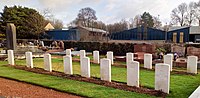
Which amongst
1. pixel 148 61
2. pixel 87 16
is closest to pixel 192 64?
pixel 148 61

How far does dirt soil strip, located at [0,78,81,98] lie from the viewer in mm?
6738

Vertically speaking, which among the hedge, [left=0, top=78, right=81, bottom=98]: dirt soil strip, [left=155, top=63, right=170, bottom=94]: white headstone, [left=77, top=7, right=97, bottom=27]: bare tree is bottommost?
[left=0, top=78, right=81, bottom=98]: dirt soil strip

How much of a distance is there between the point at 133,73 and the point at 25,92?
152 inches

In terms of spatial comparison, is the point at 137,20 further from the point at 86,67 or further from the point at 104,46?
the point at 86,67

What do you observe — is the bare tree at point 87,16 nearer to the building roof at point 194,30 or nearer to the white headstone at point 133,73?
the building roof at point 194,30

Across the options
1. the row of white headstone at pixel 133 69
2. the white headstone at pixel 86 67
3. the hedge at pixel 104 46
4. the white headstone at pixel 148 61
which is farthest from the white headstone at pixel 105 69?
the hedge at pixel 104 46

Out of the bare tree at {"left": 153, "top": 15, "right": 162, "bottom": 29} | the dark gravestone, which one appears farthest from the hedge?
the bare tree at {"left": 153, "top": 15, "right": 162, "bottom": 29}

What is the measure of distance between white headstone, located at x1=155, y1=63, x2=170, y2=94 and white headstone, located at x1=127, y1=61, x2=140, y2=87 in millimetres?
795

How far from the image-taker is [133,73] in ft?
25.3

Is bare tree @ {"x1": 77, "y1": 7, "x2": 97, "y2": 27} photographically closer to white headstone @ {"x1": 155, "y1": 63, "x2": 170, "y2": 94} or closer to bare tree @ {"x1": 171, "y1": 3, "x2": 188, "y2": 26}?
bare tree @ {"x1": 171, "y1": 3, "x2": 188, "y2": 26}

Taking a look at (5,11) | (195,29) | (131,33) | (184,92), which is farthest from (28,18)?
(184,92)

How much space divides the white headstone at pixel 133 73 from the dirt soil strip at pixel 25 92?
227 centimetres

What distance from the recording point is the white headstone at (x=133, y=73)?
7625 millimetres

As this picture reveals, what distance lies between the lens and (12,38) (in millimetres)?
17828
